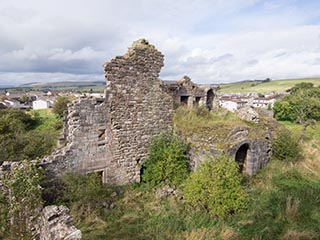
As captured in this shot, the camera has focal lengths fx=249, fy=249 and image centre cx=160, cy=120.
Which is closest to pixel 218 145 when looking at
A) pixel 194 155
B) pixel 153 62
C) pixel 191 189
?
pixel 194 155

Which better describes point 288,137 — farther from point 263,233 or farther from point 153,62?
point 153,62

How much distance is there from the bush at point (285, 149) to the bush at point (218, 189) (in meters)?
4.98

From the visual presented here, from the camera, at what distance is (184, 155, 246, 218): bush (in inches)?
325

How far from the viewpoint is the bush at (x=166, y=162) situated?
10555mm

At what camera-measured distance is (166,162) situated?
422 inches

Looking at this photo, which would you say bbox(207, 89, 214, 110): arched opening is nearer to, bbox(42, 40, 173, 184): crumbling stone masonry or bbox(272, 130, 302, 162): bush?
bbox(272, 130, 302, 162): bush

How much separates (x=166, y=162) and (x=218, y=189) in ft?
9.82

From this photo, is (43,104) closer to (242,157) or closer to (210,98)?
(210,98)

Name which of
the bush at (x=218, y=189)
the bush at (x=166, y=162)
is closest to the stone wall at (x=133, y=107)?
the bush at (x=166, y=162)

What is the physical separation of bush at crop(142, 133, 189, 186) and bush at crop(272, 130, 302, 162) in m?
4.98

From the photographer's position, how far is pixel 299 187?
10359mm

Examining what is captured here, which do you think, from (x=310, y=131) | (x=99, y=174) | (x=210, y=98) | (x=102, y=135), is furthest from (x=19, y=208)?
(x=310, y=131)

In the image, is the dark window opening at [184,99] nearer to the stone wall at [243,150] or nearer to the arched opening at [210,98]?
the arched opening at [210,98]

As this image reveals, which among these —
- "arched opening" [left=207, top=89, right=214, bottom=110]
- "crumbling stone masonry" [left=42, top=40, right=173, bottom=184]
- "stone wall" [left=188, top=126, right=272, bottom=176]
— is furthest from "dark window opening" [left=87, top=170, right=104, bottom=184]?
"arched opening" [left=207, top=89, right=214, bottom=110]
